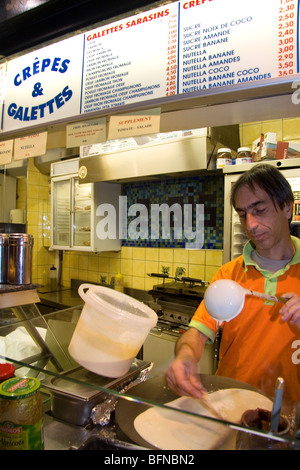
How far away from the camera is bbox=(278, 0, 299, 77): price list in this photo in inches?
38.7

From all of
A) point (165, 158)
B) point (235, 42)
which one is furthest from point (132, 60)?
point (165, 158)

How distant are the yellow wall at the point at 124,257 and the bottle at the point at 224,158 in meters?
0.66

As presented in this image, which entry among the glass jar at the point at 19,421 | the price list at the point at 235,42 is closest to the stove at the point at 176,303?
the price list at the point at 235,42

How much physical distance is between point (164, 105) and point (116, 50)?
32 centimetres

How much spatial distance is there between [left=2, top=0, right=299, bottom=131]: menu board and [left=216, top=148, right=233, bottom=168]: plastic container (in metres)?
1.60

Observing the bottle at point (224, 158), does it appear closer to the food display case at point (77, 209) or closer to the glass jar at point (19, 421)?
the food display case at point (77, 209)

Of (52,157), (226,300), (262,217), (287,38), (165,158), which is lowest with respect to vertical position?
(226,300)

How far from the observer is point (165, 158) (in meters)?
2.93

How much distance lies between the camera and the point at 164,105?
3.81 ft

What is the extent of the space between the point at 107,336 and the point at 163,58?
3.25 feet

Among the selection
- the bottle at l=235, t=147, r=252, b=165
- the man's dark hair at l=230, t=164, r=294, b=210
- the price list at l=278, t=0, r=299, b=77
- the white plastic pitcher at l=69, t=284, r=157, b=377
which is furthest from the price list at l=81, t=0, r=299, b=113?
the bottle at l=235, t=147, r=252, b=165

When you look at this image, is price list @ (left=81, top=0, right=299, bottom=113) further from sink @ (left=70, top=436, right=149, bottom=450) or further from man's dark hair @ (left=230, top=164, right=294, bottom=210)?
sink @ (left=70, top=436, right=149, bottom=450)

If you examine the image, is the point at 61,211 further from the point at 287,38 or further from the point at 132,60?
the point at 287,38
